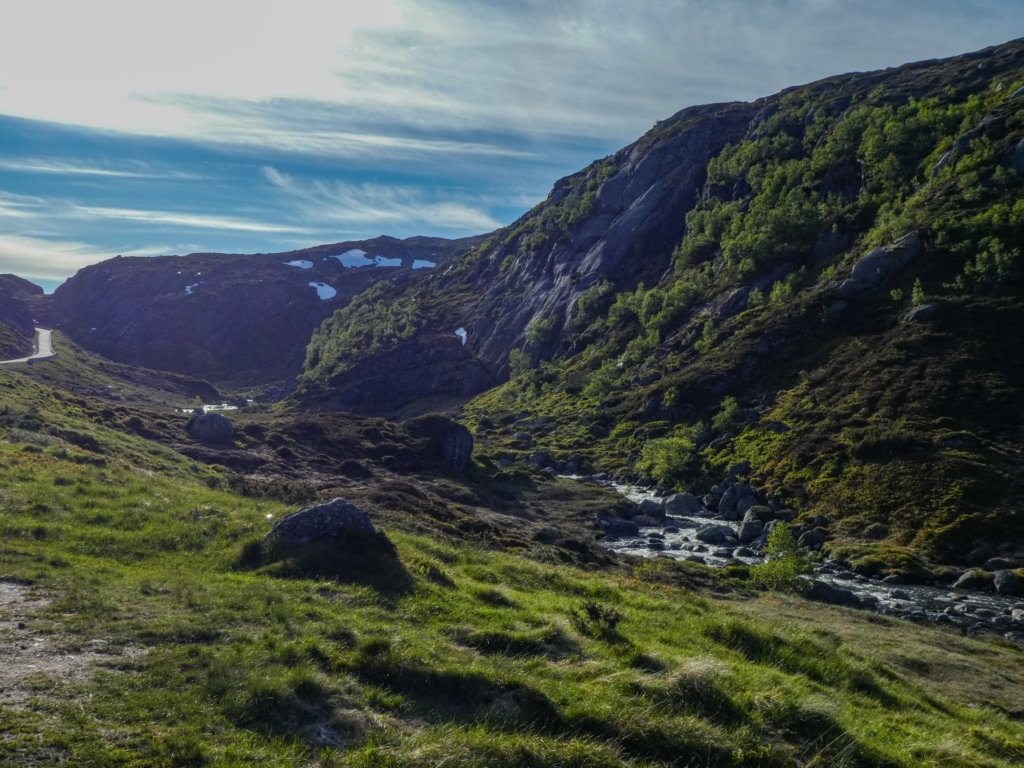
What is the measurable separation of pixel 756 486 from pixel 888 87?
425 ft

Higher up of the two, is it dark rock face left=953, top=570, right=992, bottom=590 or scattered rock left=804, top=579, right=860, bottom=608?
scattered rock left=804, top=579, right=860, bottom=608

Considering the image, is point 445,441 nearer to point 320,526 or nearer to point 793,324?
point 793,324

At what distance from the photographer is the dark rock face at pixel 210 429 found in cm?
6693

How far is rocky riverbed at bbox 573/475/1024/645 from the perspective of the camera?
34.1 m

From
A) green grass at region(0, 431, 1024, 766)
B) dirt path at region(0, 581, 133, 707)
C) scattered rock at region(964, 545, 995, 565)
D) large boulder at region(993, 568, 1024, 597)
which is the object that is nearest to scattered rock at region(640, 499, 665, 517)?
scattered rock at region(964, 545, 995, 565)

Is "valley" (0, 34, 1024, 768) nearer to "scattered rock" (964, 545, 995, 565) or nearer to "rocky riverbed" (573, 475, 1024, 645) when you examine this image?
"rocky riverbed" (573, 475, 1024, 645)

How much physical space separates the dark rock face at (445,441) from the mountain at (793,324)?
1750 cm

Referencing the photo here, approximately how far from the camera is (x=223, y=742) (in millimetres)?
8531

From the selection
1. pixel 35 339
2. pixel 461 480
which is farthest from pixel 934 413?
pixel 35 339

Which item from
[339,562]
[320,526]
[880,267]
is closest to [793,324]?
[880,267]

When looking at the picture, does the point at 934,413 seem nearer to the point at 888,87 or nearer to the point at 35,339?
the point at 888,87

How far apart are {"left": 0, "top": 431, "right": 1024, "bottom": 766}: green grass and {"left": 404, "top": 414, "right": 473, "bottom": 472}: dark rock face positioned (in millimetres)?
56231

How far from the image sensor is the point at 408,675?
1137 centimetres

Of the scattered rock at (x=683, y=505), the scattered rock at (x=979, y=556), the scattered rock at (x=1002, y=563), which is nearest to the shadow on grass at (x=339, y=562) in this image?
the scattered rock at (x=1002, y=563)
